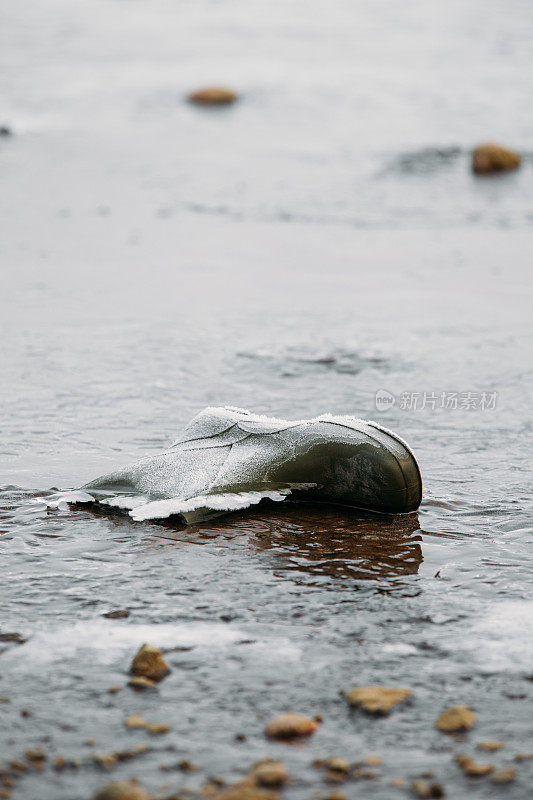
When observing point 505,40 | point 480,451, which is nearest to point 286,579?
point 480,451

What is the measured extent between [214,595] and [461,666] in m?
0.70

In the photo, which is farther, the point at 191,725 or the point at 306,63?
the point at 306,63

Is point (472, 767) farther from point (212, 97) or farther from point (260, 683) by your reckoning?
point (212, 97)

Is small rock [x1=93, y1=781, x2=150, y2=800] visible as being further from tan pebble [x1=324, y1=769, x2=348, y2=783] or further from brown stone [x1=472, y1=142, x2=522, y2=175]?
brown stone [x1=472, y1=142, x2=522, y2=175]

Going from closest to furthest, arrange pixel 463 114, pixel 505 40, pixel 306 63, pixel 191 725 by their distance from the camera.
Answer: pixel 191 725 → pixel 463 114 → pixel 306 63 → pixel 505 40

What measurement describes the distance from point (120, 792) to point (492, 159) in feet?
33.7

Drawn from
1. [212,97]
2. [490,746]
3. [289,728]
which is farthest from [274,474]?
[212,97]

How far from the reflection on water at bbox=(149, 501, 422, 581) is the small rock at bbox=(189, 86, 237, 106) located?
39.4 feet

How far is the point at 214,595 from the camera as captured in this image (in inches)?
113

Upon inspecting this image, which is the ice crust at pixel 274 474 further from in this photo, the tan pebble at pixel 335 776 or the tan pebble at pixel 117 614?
the tan pebble at pixel 335 776

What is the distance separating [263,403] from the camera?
4.72 m

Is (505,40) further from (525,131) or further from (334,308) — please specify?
(334,308)

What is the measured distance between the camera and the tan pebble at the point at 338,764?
6.92 feet

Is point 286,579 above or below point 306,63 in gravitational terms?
below
